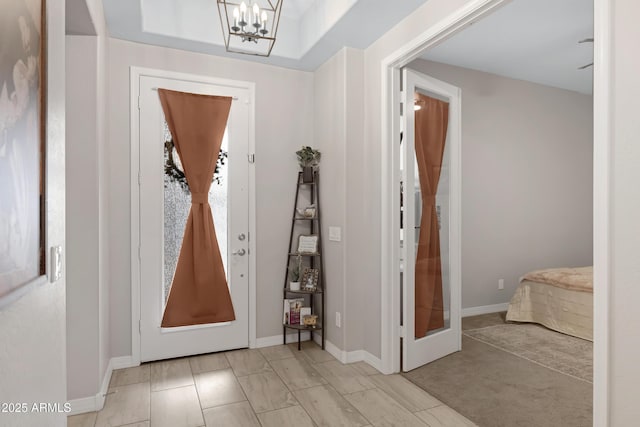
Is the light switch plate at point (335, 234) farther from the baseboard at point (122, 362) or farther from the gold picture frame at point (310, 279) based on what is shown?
the baseboard at point (122, 362)

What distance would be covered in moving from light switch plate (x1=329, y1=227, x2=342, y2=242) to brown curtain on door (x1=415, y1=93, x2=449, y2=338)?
657 millimetres

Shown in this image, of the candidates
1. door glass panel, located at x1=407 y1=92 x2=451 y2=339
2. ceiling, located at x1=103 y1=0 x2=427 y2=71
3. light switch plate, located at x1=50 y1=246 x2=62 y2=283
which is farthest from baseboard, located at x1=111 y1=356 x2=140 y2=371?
ceiling, located at x1=103 y1=0 x2=427 y2=71

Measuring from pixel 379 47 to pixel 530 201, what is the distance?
3040 millimetres

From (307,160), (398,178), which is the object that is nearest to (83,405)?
(307,160)

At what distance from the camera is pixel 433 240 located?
3.26 meters

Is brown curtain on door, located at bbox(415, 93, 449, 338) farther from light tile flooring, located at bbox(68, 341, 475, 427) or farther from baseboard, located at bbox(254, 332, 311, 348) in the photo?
baseboard, located at bbox(254, 332, 311, 348)

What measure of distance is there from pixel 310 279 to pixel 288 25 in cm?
228

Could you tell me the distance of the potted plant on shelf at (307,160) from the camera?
3.55 meters

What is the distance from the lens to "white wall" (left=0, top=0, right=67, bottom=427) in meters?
0.82

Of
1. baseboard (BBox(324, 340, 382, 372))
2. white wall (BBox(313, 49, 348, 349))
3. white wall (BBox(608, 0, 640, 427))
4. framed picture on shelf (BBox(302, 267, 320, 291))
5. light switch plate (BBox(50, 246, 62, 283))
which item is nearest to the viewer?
light switch plate (BBox(50, 246, 62, 283))

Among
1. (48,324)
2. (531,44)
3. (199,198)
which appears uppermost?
(531,44)

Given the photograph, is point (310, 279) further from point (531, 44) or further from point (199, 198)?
point (531, 44)

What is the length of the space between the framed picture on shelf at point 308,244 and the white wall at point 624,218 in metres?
2.34

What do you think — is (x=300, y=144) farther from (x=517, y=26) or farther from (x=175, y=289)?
(x=517, y=26)
